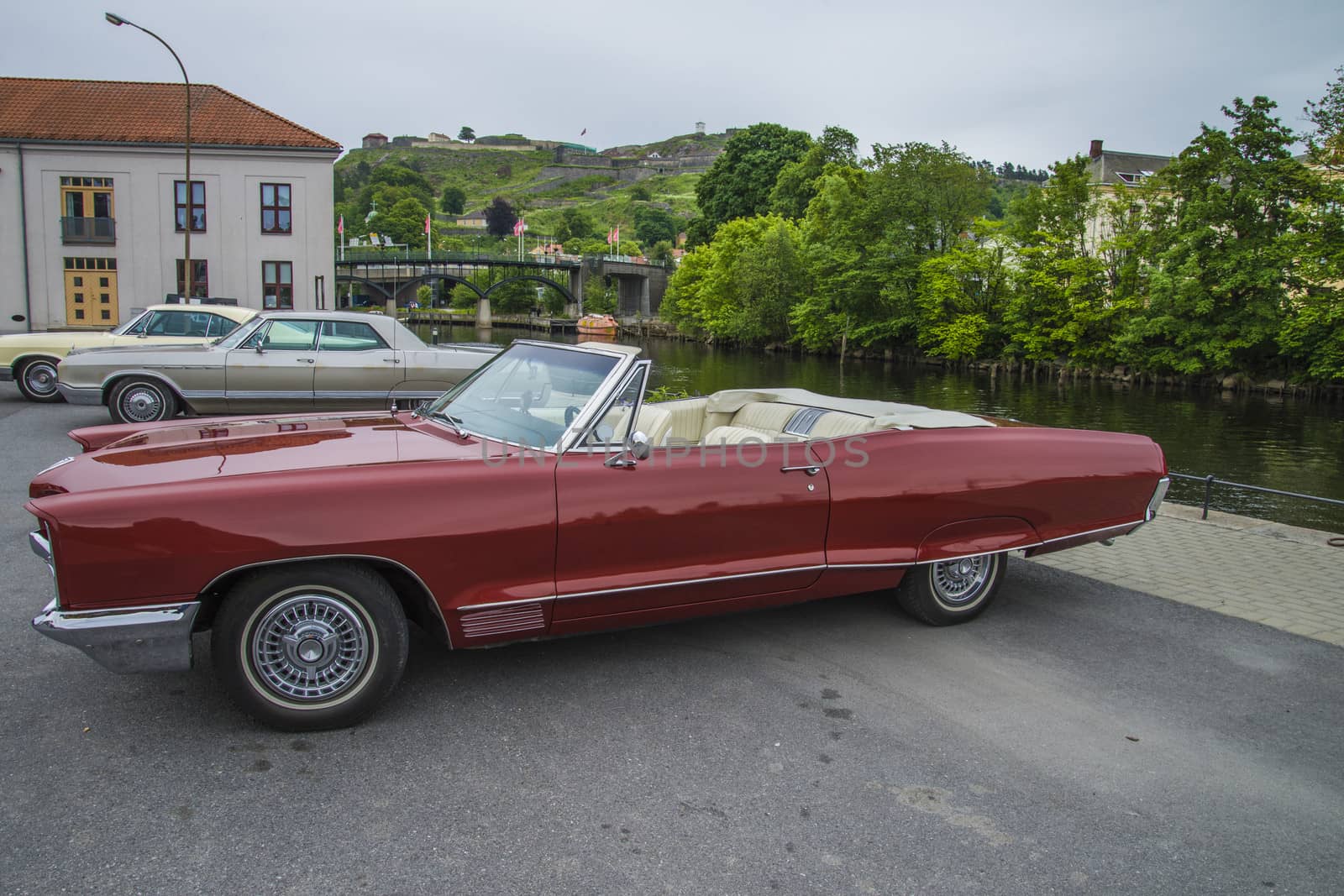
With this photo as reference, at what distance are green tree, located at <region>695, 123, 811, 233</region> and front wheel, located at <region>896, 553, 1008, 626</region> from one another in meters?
72.9

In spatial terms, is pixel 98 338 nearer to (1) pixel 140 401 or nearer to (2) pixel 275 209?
(1) pixel 140 401

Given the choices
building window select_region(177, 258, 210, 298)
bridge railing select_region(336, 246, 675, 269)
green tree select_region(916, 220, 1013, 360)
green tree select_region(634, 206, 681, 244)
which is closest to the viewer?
building window select_region(177, 258, 210, 298)

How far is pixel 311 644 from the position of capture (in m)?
3.60

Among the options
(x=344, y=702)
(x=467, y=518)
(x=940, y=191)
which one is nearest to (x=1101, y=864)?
(x=467, y=518)

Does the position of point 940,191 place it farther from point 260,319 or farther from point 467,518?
point 467,518

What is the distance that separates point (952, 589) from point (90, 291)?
40750mm

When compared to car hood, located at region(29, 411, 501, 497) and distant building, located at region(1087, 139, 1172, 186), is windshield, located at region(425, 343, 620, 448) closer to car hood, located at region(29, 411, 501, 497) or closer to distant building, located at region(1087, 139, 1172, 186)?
car hood, located at region(29, 411, 501, 497)

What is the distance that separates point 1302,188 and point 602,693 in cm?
4217

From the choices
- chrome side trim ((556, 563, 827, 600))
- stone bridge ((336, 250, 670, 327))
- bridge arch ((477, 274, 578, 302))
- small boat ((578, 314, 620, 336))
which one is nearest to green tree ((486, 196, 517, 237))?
stone bridge ((336, 250, 670, 327))

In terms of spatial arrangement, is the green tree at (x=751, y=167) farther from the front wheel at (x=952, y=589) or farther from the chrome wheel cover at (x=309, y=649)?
the chrome wheel cover at (x=309, y=649)

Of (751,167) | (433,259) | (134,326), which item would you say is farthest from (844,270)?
(433,259)

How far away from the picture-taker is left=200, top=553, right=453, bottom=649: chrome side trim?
3432 millimetres

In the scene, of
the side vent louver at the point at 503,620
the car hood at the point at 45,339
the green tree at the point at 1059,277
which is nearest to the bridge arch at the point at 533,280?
the green tree at the point at 1059,277

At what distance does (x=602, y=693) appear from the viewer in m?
4.15
